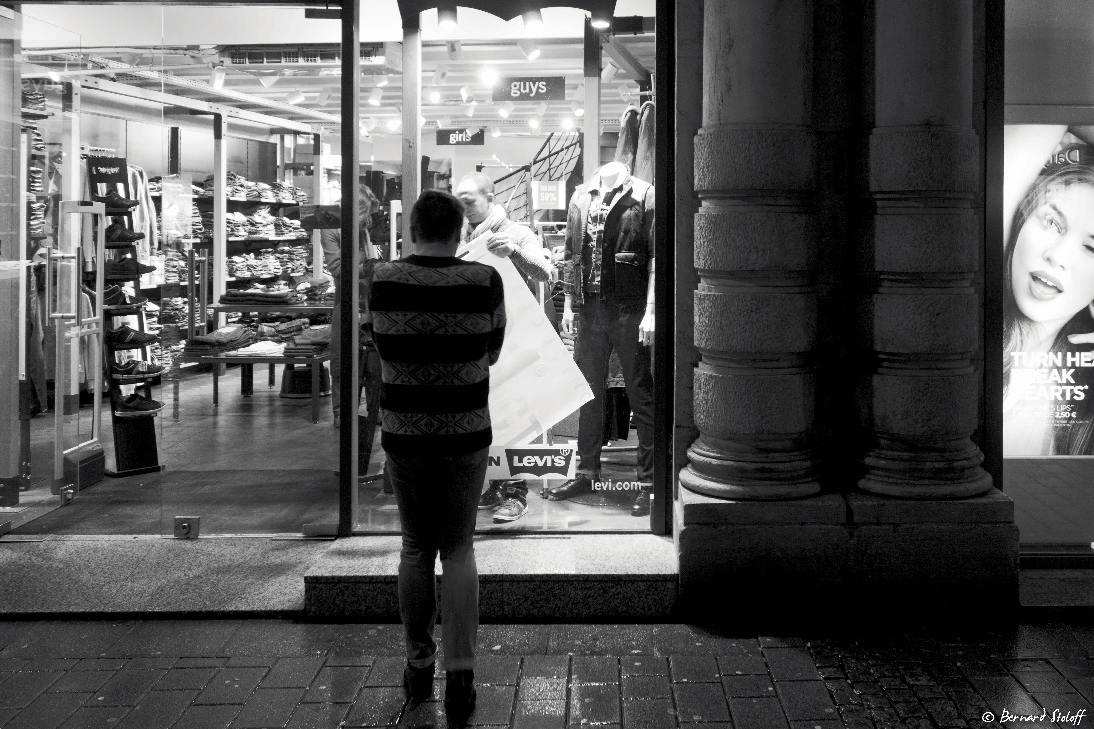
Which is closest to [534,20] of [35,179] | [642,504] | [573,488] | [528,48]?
[528,48]

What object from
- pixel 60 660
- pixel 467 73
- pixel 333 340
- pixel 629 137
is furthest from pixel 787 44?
pixel 60 660

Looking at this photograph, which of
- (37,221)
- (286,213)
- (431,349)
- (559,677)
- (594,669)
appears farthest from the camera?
(286,213)

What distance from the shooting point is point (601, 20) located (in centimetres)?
555

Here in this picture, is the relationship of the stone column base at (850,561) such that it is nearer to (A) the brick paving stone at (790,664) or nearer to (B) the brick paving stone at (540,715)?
(A) the brick paving stone at (790,664)

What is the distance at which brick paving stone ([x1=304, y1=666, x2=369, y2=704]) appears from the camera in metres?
3.95

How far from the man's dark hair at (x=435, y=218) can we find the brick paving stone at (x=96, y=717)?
197cm

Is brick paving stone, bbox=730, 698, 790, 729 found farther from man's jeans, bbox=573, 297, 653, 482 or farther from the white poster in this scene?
the white poster

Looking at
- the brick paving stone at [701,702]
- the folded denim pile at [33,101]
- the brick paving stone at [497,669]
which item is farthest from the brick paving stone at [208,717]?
the folded denim pile at [33,101]

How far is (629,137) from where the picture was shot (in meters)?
5.57

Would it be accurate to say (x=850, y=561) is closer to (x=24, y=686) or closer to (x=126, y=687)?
(x=126, y=687)

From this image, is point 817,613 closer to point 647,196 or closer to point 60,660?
point 647,196

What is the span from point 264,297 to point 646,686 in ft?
22.8

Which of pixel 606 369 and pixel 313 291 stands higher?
pixel 313 291

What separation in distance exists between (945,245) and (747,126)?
3.36 ft
